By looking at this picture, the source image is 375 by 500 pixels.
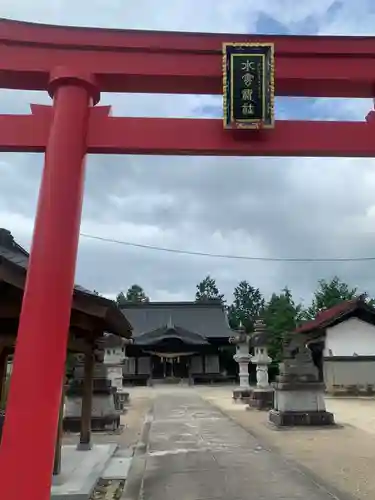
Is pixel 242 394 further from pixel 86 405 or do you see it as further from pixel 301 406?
pixel 86 405

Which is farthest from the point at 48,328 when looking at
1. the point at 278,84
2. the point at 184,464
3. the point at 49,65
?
the point at 184,464

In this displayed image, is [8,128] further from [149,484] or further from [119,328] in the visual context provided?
[149,484]

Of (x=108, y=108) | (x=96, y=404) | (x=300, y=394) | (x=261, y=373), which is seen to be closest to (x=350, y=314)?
(x=261, y=373)

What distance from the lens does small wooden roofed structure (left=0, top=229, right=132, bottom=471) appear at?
556cm

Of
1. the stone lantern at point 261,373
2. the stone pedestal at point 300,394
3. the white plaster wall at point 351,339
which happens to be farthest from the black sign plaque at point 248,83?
the white plaster wall at point 351,339

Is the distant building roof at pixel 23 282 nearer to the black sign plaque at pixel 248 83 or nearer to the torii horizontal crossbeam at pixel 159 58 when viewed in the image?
the torii horizontal crossbeam at pixel 159 58

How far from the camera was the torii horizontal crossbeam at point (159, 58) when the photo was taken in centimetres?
587

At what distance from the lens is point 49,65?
Result: 5.84 m

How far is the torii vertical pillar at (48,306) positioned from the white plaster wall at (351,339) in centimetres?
2380

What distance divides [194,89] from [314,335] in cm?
2343

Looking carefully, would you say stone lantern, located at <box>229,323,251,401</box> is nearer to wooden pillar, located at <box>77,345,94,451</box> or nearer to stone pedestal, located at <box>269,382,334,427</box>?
stone pedestal, located at <box>269,382,334,427</box>

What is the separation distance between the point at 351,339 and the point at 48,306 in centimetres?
2443

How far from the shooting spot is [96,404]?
1321 cm

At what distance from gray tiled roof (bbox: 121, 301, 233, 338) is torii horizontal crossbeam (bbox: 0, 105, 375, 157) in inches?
1397
